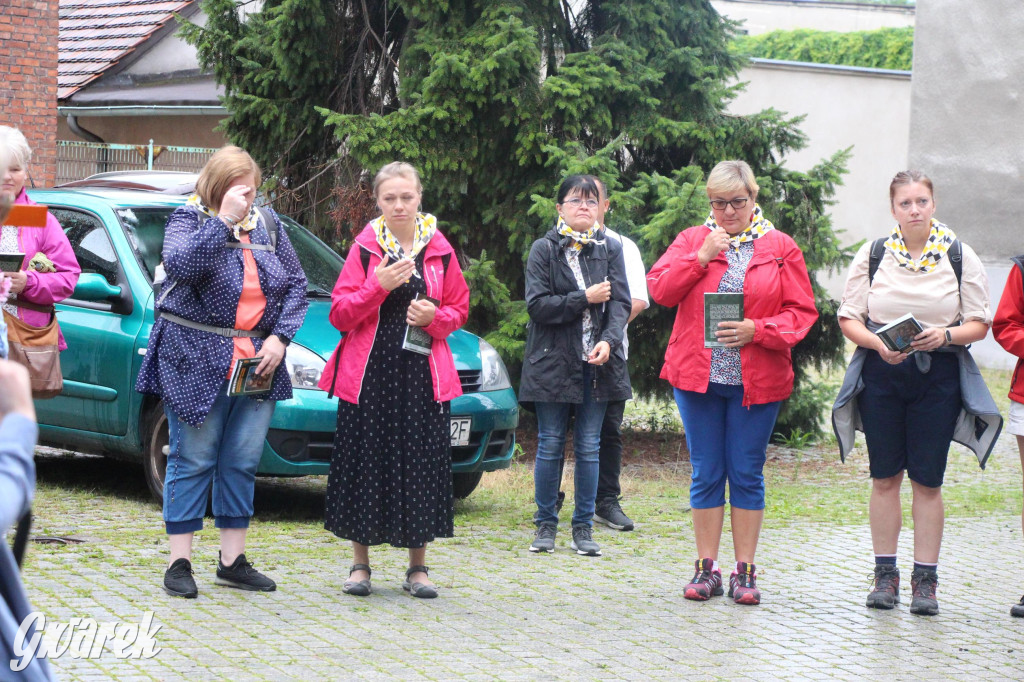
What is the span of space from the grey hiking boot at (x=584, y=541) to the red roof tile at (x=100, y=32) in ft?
47.9

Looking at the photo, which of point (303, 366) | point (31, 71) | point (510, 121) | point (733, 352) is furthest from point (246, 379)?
point (31, 71)

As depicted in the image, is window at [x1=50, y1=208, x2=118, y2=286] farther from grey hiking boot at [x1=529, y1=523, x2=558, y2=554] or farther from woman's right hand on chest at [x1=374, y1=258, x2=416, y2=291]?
grey hiking boot at [x1=529, y1=523, x2=558, y2=554]

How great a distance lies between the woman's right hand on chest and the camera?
564cm

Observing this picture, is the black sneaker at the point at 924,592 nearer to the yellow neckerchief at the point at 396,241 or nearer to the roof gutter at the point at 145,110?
the yellow neckerchief at the point at 396,241

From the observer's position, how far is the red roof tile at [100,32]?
19.9 meters

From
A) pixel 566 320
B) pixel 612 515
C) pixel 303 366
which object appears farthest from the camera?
pixel 612 515

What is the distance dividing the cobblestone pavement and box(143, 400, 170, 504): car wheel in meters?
0.21

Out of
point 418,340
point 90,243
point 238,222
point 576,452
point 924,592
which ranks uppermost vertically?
point 238,222

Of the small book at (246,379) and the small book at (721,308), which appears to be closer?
the small book at (246,379)

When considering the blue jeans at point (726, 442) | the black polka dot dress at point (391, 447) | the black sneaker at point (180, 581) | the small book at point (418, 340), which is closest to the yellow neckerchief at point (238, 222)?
the black polka dot dress at point (391, 447)

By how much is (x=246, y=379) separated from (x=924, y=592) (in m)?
3.26

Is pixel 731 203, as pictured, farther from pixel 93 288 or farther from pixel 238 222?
pixel 93 288

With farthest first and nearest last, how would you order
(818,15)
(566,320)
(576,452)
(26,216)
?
(818,15), (576,452), (566,320), (26,216)

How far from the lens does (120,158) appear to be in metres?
17.3
